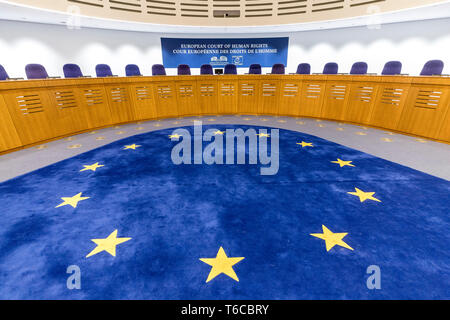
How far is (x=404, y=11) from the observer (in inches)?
239

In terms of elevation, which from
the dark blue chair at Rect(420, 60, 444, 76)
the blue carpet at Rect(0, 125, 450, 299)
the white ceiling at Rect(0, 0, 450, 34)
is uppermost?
the white ceiling at Rect(0, 0, 450, 34)

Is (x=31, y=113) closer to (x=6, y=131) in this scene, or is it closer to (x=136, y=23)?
(x=6, y=131)

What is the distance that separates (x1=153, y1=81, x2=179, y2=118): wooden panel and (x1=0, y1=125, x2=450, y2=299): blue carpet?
307cm

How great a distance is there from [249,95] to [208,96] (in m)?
1.14

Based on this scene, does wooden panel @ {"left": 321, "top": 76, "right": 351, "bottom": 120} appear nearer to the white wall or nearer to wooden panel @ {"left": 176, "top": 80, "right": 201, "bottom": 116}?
wooden panel @ {"left": 176, "top": 80, "right": 201, "bottom": 116}

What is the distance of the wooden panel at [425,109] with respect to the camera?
376 centimetres

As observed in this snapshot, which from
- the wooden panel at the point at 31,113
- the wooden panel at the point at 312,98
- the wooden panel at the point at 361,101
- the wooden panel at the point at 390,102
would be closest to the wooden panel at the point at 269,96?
the wooden panel at the point at 312,98

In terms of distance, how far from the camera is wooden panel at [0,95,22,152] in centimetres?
338

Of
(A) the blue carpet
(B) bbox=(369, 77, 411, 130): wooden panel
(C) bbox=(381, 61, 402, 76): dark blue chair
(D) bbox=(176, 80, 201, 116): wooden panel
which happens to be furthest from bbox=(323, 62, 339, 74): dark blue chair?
(A) the blue carpet

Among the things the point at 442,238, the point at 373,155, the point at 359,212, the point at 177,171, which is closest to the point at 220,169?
the point at 177,171

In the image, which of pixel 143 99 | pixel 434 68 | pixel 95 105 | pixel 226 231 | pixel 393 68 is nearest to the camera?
pixel 226 231

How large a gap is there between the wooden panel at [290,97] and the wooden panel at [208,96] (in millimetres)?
1784

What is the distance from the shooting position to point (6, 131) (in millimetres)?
3473

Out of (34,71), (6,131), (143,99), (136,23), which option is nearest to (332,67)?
(143,99)
